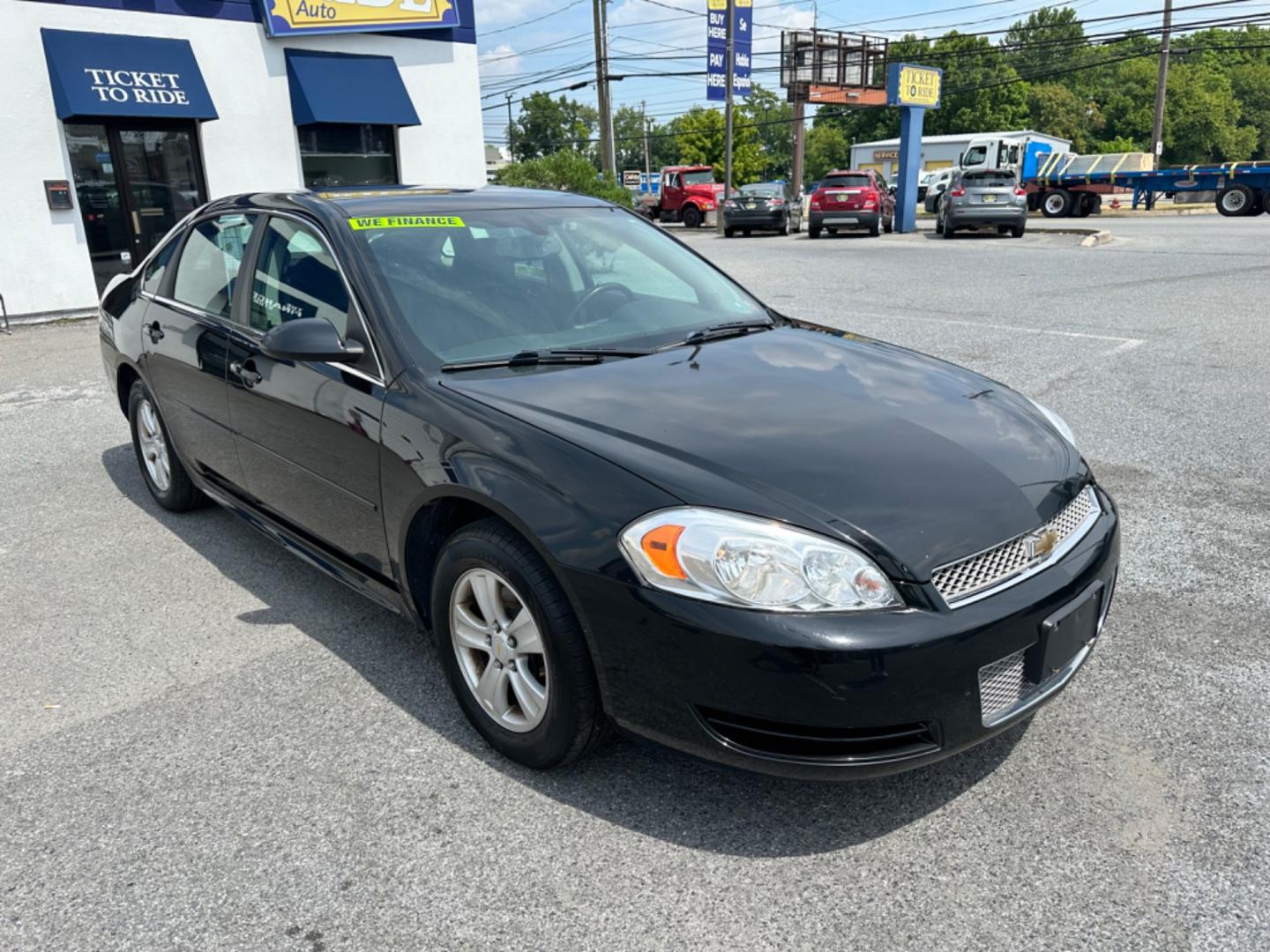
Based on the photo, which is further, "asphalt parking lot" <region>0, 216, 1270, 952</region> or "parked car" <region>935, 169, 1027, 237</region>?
"parked car" <region>935, 169, 1027, 237</region>

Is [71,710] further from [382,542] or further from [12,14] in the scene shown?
[12,14]

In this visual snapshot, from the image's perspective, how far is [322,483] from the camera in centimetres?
338

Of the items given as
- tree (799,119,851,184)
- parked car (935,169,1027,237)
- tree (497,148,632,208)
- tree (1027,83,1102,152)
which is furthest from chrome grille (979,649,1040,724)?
tree (799,119,851,184)

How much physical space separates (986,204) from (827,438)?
75.5ft

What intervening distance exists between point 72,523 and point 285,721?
2.62m

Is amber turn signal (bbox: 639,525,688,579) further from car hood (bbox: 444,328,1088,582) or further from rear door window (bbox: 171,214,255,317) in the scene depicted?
rear door window (bbox: 171,214,255,317)

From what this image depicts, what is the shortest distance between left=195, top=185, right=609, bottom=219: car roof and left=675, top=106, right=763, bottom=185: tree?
56474 millimetres

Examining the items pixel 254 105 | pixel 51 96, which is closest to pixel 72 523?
pixel 51 96

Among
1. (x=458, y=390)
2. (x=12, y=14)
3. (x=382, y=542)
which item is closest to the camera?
(x=458, y=390)

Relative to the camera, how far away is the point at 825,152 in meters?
103

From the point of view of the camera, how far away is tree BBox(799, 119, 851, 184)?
101188 mm

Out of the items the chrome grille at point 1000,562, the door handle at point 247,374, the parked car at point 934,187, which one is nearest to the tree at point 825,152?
the parked car at point 934,187

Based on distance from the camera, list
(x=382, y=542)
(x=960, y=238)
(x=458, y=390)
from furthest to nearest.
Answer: (x=960, y=238) < (x=382, y=542) < (x=458, y=390)

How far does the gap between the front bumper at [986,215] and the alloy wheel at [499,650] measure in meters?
23.2
